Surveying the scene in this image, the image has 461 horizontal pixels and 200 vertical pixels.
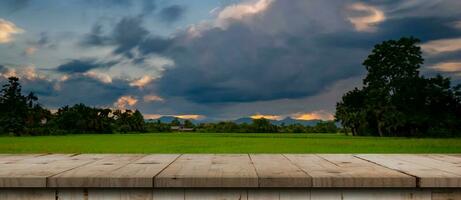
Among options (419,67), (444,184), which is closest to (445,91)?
(419,67)

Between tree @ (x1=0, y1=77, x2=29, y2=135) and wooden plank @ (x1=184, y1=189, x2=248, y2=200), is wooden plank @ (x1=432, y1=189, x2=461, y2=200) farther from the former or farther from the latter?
tree @ (x1=0, y1=77, x2=29, y2=135)

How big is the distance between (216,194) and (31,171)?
134 cm

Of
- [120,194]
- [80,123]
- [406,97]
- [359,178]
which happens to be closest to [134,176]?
[120,194]

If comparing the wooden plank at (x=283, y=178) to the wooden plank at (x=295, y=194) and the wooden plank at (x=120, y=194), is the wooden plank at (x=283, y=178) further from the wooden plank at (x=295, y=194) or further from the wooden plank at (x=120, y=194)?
the wooden plank at (x=120, y=194)

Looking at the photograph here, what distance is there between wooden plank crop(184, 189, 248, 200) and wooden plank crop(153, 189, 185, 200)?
0.11 ft

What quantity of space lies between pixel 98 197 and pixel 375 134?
6696 cm

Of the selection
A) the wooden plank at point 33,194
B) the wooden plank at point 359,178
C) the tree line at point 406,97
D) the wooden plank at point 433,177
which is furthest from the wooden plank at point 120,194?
the tree line at point 406,97

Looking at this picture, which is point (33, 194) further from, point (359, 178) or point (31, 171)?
point (359, 178)

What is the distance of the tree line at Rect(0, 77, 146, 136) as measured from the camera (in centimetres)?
7025

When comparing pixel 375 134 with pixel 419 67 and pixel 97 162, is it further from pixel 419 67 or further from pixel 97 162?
pixel 97 162

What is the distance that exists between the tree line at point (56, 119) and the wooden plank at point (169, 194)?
70.0m

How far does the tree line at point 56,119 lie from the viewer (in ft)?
230

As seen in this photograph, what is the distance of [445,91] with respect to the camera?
61.3 metres

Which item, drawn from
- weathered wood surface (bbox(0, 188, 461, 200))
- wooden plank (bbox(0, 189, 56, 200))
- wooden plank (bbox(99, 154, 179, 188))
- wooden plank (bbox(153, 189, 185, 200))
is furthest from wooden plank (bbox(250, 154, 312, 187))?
wooden plank (bbox(0, 189, 56, 200))
